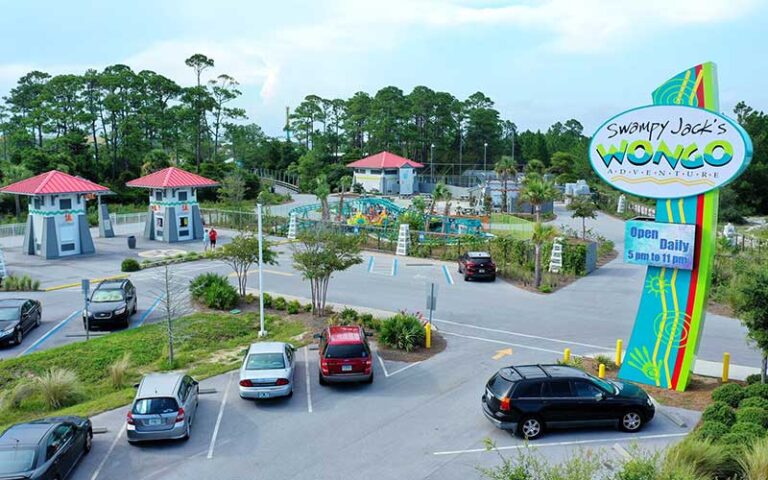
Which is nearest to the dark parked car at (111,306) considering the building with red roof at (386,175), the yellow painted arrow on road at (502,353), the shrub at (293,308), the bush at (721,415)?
the shrub at (293,308)

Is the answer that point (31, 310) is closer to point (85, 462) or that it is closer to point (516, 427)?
point (85, 462)

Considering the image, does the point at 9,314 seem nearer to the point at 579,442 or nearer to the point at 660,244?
the point at 579,442

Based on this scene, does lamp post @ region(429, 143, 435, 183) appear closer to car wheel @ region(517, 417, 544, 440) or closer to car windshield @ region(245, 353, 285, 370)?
car windshield @ region(245, 353, 285, 370)

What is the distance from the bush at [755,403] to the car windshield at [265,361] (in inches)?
425

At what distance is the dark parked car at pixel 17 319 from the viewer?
72.6 ft

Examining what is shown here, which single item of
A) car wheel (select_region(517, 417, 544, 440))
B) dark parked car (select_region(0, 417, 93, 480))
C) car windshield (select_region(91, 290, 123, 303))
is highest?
car windshield (select_region(91, 290, 123, 303))

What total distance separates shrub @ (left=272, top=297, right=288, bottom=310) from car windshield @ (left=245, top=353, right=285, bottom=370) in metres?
8.87

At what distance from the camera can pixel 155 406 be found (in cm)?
1414

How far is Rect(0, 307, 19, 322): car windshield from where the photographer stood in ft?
74.2

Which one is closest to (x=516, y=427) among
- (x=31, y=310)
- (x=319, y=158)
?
(x=31, y=310)

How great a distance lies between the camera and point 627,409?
14.7m

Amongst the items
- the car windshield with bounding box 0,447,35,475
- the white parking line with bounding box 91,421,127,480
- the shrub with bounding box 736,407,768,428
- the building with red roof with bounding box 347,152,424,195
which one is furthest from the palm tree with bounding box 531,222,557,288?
the building with red roof with bounding box 347,152,424,195

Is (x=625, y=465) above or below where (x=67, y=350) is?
above

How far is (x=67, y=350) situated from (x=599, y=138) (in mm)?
17339
